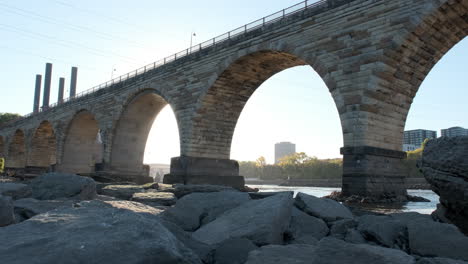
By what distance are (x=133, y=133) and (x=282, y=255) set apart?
28454mm

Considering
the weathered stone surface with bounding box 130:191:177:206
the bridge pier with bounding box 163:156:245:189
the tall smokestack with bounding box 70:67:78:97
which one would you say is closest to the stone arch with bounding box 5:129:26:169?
the tall smokestack with bounding box 70:67:78:97

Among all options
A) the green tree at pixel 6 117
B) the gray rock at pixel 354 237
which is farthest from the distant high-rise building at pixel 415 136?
the gray rock at pixel 354 237

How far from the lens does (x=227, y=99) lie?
72.6 ft

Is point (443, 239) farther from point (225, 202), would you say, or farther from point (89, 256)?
point (89, 256)

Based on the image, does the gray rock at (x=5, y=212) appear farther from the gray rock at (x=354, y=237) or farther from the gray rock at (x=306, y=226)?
the gray rock at (x=354, y=237)

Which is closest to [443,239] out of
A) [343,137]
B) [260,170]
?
[343,137]

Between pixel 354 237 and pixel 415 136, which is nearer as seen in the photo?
pixel 354 237

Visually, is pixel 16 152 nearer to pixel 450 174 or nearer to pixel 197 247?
pixel 197 247

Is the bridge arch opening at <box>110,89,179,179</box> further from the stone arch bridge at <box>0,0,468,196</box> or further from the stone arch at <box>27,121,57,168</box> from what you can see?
the stone arch at <box>27,121,57,168</box>

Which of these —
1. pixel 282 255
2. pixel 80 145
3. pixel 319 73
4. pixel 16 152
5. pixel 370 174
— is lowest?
pixel 282 255

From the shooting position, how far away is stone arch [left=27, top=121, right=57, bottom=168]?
147ft

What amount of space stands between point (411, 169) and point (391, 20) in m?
53.5

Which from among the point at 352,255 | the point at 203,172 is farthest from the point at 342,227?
the point at 203,172

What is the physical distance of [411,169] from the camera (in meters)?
60.4
